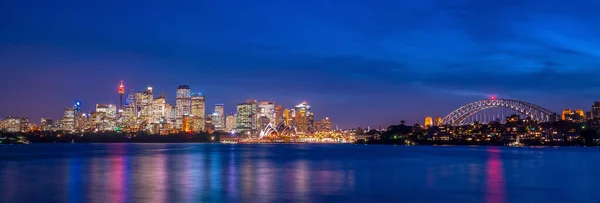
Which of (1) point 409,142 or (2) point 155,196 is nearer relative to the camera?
(2) point 155,196

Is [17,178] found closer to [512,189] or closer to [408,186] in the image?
[408,186]

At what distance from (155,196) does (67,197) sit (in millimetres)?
4152

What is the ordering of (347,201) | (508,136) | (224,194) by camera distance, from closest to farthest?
(347,201), (224,194), (508,136)

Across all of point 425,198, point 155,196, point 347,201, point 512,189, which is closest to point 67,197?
point 155,196

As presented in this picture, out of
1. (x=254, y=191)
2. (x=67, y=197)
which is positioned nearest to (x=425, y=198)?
(x=254, y=191)

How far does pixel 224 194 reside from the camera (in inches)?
1223

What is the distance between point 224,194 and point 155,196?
3428 mm

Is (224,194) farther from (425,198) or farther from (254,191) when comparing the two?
(425,198)

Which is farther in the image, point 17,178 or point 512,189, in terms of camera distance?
point 17,178

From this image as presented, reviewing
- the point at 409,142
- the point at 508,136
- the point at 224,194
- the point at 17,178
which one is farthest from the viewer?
the point at 409,142

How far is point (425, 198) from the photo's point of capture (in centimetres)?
2953

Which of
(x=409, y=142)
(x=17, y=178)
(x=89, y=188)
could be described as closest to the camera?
(x=89, y=188)

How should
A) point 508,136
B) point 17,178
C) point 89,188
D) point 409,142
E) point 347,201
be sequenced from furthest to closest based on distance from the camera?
point 409,142 → point 508,136 → point 17,178 → point 89,188 → point 347,201

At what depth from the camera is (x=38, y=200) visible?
28422mm
